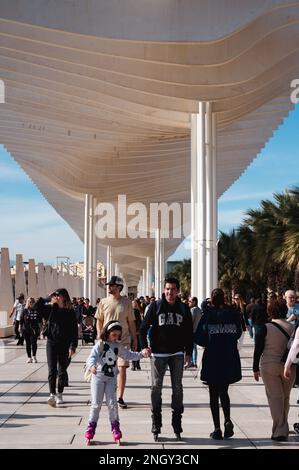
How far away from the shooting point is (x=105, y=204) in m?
44.0

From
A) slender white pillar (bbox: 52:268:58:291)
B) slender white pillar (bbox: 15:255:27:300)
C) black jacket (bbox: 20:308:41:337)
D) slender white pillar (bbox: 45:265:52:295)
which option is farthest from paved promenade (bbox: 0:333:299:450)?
slender white pillar (bbox: 52:268:58:291)

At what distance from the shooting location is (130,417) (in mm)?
8820

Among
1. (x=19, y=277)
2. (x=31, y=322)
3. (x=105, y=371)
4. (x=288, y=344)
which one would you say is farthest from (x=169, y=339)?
(x=19, y=277)

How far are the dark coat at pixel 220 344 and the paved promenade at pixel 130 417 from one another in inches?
24.7

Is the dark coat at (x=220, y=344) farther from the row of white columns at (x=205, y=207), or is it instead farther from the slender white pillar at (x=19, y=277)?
the slender white pillar at (x=19, y=277)

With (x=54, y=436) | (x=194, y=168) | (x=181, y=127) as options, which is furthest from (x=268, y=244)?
(x=54, y=436)

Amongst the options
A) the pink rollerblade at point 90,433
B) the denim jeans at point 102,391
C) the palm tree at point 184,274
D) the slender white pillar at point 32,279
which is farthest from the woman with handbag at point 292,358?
the palm tree at point 184,274

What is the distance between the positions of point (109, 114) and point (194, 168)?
3.32m

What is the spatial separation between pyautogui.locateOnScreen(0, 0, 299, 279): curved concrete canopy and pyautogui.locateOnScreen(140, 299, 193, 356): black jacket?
1053 centimetres

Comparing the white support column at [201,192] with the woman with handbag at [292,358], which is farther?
the white support column at [201,192]

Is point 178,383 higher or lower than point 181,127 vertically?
lower

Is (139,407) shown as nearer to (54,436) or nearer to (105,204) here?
(54,436)

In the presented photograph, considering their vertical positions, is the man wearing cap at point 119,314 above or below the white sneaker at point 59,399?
above

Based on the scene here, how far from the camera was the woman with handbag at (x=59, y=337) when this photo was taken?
9.86 meters
